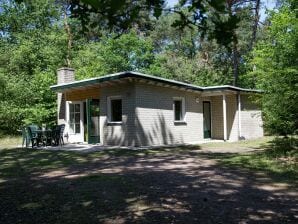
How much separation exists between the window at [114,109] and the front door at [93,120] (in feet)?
2.70

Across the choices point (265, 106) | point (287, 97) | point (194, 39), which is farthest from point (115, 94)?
point (194, 39)

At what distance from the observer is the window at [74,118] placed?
18.0 m

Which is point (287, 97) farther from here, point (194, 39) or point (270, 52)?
point (194, 39)

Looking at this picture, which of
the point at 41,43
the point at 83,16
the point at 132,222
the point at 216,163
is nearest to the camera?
the point at 83,16

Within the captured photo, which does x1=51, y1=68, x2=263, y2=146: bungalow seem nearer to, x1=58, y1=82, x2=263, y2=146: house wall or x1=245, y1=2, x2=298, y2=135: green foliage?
x1=58, y1=82, x2=263, y2=146: house wall

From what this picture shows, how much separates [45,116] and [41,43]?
34.4 feet

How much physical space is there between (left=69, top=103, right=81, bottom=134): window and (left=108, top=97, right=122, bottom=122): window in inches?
104

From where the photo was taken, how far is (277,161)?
1004cm

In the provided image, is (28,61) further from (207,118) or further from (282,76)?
(282,76)

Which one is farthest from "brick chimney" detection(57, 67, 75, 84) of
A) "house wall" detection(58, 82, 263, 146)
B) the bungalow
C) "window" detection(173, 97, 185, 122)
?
"window" detection(173, 97, 185, 122)

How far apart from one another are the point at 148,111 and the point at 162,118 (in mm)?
1031

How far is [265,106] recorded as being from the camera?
12.0 meters

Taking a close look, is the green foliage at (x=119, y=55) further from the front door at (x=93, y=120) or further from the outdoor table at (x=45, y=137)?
the outdoor table at (x=45, y=137)

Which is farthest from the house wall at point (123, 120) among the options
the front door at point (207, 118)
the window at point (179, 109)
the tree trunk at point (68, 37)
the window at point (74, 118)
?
the tree trunk at point (68, 37)
